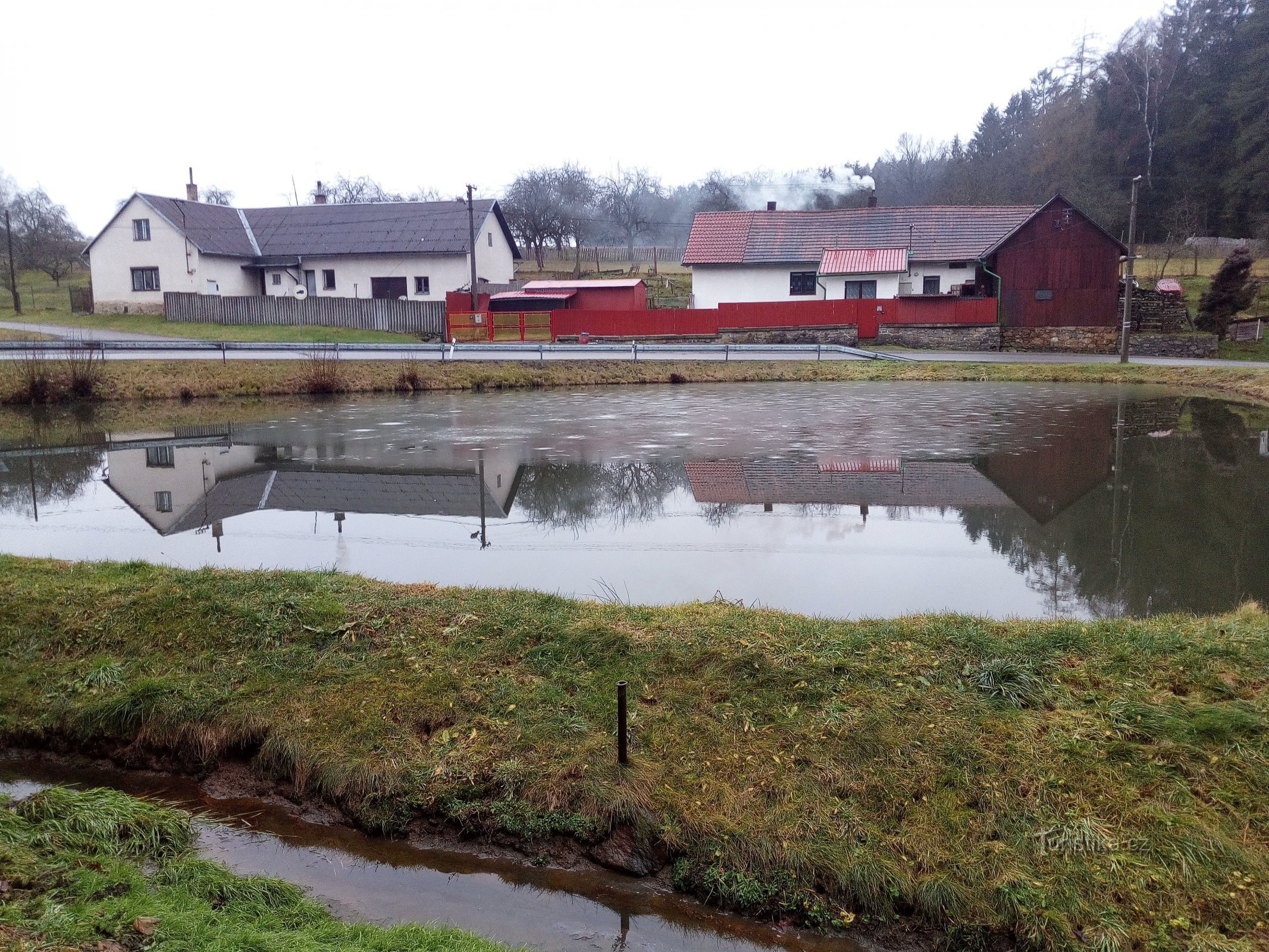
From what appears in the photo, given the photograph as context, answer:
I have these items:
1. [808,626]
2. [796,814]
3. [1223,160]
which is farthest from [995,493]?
[1223,160]

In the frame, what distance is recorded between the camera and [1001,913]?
4.53 metres

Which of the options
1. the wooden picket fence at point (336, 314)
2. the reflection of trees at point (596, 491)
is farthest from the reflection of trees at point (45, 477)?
the wooden picket fence at point (336, 314)

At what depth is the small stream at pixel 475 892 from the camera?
455cm

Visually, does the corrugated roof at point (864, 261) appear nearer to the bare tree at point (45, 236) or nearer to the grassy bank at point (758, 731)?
the grassy bank at point (758, 731)

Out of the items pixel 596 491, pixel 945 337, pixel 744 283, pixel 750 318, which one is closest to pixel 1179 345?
pixel 945 337

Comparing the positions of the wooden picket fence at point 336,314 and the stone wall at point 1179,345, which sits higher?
the wooden picket fence at point 336,314

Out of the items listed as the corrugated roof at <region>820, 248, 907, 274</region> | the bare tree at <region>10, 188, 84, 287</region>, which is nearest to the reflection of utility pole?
the corrugated roof at <region>820, 248, 907, 274</region>

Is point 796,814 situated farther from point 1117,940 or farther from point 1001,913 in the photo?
point 1117,940

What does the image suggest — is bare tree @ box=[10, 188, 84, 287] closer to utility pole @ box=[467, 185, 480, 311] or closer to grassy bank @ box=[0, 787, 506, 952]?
utility pole @ box=[467, 185, 480, 311]

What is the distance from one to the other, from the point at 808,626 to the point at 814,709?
41.9 inches

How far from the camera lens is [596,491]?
44.0 ft

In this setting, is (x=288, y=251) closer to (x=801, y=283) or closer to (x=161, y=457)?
(x=801, y=283)

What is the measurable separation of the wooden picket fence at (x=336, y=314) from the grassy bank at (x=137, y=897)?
125ft

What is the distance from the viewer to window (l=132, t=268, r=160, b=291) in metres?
46.6
